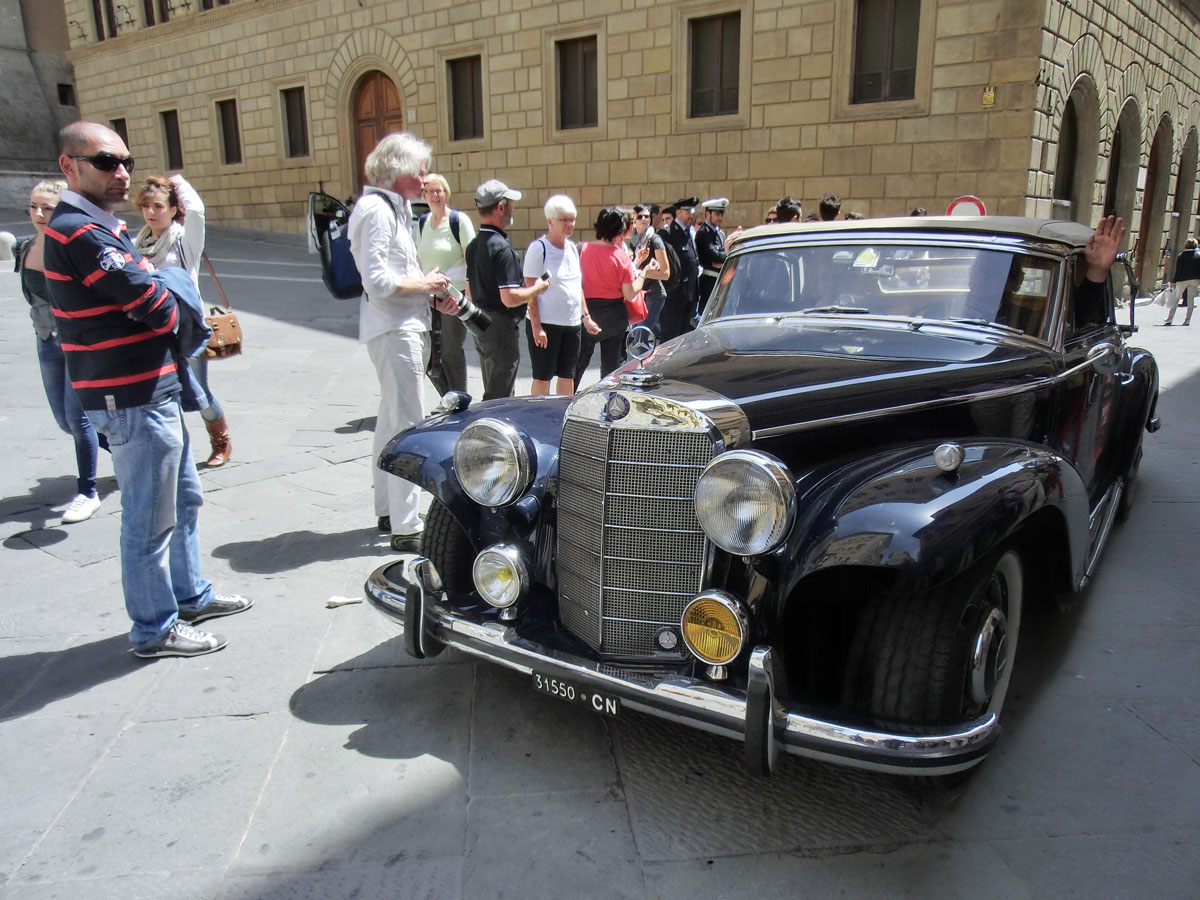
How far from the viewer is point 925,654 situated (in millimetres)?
2225

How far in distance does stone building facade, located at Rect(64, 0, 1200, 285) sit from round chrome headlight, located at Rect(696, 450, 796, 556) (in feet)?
40.4

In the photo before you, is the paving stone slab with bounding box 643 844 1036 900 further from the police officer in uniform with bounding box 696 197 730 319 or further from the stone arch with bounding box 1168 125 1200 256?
the stone arch with bounding box 1168 125 1200 256

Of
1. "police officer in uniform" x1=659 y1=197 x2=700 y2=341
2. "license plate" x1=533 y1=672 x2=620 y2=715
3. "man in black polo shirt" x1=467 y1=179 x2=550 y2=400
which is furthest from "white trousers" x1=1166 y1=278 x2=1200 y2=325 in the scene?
"license plate" x1=533 y1=672 x2=620 y2=715

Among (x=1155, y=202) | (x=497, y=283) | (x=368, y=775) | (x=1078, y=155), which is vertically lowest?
(x=368, y=775)

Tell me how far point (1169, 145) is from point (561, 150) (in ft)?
44.0

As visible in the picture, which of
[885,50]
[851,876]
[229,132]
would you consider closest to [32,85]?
[229,132]

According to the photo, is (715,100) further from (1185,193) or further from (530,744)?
(530,744)

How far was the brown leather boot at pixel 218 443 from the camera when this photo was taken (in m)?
5.63

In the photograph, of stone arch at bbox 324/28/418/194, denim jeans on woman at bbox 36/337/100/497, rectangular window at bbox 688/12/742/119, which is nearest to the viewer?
denim jeans on woman at bbox 36/337/100/497

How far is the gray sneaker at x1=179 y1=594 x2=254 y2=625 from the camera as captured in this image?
355cm

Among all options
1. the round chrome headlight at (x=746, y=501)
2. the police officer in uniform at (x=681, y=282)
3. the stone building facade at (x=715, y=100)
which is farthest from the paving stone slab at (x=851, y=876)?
the stone building facade at (x=715, y=100)

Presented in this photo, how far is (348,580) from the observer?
3.98 meters

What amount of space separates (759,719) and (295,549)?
9.82ft

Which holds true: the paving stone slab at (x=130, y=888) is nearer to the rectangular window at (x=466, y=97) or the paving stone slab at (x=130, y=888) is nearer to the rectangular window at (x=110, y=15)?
the rectangular window at (x=466, y=97)
